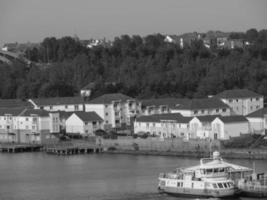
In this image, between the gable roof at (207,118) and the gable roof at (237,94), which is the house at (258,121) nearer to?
the gable roof at (207,118)

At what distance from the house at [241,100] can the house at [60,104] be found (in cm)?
445

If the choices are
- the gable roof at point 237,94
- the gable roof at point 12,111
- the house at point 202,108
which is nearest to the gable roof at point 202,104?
the house at point 202,108

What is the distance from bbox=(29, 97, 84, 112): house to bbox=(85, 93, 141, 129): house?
793mm

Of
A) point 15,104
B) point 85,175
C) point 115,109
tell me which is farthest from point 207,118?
point 15,104

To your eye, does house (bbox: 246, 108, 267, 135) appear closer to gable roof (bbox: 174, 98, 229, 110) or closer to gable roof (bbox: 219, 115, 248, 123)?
gable roof (bbox: 219, 115, 248, 123)

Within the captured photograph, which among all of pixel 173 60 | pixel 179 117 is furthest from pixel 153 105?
pixel 173 60

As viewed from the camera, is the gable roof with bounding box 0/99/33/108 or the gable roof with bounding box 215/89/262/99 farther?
the gable roof with bounding box 0/99/33/108

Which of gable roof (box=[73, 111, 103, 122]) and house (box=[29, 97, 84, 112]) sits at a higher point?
house (box=[29, 97, 84, 112])

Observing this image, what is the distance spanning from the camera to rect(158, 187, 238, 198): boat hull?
17.3m

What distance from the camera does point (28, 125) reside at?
29500mm

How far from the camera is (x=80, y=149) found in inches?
1053

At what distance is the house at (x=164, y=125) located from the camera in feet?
88.5

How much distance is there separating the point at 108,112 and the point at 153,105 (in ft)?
4.45

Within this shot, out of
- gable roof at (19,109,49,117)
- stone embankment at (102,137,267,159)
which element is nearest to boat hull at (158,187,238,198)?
stone embankment at (102,137,267,159)
